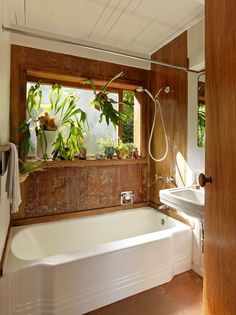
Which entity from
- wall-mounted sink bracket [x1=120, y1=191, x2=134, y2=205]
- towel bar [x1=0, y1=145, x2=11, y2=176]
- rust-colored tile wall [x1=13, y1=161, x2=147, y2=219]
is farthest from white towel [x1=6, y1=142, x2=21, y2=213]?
wall-mounted sink bracket [x1=120, y1=191, x2=134, y2=205]

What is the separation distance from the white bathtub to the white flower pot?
2.29 feet

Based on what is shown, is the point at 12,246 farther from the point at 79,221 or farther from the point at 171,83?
the point at 171,83

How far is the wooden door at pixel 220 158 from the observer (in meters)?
0.87

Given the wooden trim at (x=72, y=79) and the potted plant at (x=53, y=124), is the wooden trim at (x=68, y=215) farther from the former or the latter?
the wooden trim at (x=72, y=79)

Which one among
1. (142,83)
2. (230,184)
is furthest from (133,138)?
(230,184)

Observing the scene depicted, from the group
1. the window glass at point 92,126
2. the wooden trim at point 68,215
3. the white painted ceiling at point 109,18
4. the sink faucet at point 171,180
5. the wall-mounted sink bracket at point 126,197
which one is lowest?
the wooden trim at point 68,215

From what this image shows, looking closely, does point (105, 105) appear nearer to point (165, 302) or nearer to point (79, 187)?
point (79, 187)

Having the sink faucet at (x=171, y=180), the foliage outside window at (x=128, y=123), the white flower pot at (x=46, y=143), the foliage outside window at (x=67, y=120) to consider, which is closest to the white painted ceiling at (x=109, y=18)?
the foliage outside window at (x=67, y=120)

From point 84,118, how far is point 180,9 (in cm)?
131

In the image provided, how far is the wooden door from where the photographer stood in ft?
2.86

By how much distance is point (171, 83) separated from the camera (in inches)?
88.3

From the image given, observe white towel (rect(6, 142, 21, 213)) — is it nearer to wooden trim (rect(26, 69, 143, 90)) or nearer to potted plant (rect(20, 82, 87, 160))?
potted plant (rect(20, 82, 87, 160))

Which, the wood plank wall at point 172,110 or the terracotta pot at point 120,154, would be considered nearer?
the wood plank wall at point 172,110

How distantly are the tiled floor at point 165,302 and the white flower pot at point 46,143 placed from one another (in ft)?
4.64
